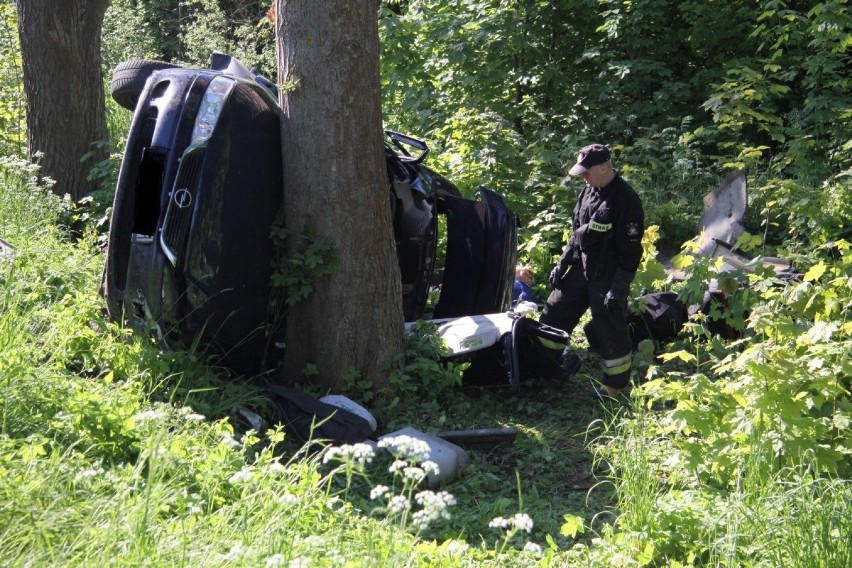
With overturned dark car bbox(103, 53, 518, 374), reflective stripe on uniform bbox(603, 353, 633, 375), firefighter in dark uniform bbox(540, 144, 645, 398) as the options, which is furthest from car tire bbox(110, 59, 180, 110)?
reflective stripe on uniform bbox(603, 353, 633, 375)

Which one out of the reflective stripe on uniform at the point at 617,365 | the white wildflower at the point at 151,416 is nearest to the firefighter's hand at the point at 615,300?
the reflective stripe on uniform at the point at 617,365

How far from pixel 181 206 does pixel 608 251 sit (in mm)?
2843

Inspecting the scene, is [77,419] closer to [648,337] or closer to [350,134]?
[350,134]

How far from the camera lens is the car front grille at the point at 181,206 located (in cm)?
511

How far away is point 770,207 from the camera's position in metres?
8.49

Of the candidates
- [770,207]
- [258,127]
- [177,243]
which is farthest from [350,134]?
[770,207]

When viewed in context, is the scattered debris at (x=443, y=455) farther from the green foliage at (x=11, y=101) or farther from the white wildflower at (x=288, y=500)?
the green foliage at (x=11, y=101)

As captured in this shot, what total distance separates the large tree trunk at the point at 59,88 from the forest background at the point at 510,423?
0.90ft

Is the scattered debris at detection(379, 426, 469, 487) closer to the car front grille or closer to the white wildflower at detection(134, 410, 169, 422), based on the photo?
the white wildflower at detection(134, 410, 169, 422)

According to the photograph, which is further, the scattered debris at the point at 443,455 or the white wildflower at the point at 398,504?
the scattered debris at the point at 443,455

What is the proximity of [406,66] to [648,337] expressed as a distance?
542 centimetres

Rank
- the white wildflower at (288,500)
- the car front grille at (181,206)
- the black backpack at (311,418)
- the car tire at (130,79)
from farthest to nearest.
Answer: the car tire at (130,79) < the car front grille at (181,206) < the black backpack at (311,418) < the white wildflower at (288,500)

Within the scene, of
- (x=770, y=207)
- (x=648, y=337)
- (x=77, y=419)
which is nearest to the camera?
(x=77, y=419)

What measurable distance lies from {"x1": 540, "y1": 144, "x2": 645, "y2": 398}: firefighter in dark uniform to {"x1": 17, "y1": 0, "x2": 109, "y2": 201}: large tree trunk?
15.9 feet
